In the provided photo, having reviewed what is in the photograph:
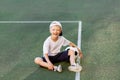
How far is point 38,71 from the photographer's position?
4910 millimetres

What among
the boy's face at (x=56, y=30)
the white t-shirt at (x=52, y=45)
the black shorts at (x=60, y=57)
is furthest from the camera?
the black shorts at (x=60, y=57)

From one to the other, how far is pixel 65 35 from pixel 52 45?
1.20 m

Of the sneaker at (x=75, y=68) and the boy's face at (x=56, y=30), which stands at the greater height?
the boy's face at (x=56, y=30)

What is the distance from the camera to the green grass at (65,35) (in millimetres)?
4879

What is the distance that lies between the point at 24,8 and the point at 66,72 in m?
3.37

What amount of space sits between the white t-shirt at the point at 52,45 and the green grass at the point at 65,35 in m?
0.28

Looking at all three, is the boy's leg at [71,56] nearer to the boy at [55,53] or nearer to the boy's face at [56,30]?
the boy at [55,53]

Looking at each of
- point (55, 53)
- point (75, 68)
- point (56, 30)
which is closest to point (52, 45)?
point (55, 53)

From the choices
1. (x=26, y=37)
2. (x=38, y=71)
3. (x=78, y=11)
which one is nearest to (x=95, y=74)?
(x=38, y=71)

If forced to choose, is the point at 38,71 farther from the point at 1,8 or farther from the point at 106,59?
the point at 1,8

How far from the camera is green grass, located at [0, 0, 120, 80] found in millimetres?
4879

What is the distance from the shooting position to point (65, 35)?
20.1 ft

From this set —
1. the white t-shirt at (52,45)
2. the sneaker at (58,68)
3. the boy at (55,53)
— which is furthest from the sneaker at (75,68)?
the white t-shirt at (52,45)

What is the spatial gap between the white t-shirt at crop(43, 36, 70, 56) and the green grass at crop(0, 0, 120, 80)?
0.91ft
